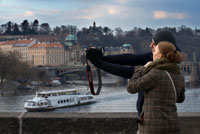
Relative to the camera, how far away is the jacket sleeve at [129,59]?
172 centimetres

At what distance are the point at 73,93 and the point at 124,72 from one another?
22132 mm

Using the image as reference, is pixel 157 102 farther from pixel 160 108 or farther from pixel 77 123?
pixel 77 123

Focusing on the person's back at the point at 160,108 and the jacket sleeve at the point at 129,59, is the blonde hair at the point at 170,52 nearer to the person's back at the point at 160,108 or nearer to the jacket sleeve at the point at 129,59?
the person's back at the point at 160,108

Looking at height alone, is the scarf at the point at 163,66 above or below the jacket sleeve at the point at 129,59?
below

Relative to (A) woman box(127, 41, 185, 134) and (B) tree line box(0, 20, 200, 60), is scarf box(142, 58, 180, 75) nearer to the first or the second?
(A) woman box(127, 41, 185, 134)

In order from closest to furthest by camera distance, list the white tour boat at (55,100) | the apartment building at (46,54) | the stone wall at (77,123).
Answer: the stone wall at (77,123), the white tour boat at (55,100), the apartment building at (46,54)

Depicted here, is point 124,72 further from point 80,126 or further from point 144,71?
point 80,126

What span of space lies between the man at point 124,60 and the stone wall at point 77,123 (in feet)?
3.26

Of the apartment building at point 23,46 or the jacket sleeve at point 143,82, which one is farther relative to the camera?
the apartment building at point 23,46

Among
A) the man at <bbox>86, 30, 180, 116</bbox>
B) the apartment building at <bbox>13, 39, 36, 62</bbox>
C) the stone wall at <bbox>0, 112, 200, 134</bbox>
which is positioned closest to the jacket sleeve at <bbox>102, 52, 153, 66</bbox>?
the man at <bbox>86, 30, 180, 116</bbox>

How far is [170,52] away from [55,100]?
20530 mm

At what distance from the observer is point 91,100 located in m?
23.3

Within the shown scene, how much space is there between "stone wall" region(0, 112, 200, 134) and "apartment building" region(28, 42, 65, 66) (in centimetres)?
5882

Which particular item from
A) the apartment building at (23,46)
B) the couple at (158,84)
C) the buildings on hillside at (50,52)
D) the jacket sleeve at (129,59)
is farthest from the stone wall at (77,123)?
the apartment building at (23,46)
